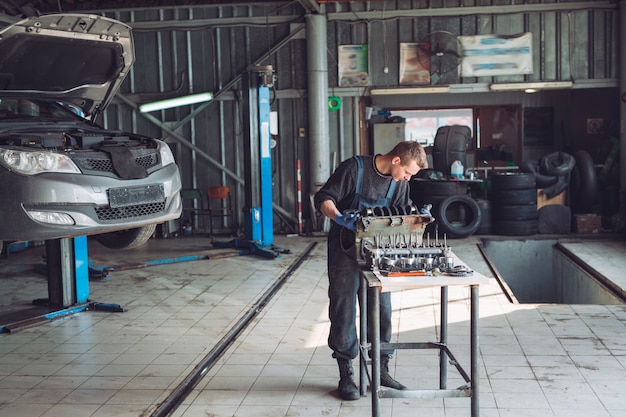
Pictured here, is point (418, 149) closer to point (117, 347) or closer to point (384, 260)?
point (384, 260)

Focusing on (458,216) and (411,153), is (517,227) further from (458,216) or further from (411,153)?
(411,153)

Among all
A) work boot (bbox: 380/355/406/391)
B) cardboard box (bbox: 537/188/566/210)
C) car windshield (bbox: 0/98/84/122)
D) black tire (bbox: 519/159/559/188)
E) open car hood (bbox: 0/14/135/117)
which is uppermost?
open car hood (bbox: 0/14/135/117)

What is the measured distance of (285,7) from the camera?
12.4m

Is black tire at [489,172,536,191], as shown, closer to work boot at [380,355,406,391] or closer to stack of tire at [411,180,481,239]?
stack of tire at [411,180,481,239]

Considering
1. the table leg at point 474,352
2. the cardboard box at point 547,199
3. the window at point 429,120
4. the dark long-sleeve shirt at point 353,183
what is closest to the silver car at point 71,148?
→ the dark long-sleeve shirt at point 353,183

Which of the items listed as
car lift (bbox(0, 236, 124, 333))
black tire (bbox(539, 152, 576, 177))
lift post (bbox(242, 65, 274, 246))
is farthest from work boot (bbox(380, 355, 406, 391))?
black tire (bbox(539, 152, 576, 177))

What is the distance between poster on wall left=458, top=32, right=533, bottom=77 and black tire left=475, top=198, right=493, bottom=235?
87.4 inches

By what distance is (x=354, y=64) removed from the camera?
1239 cm

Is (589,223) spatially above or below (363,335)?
below

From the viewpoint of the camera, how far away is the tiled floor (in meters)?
4.34

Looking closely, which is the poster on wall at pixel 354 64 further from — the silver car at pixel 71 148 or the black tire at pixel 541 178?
the silver car at pixel 71 148

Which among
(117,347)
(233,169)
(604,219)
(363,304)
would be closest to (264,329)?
(117,347)

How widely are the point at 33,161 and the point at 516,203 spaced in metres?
8.21

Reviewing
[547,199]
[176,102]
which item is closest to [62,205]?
[176,102]
